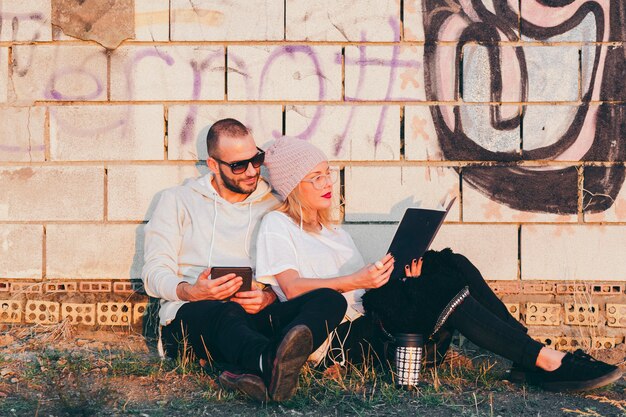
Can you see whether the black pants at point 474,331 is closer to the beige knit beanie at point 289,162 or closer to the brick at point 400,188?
the brick at point 400,188

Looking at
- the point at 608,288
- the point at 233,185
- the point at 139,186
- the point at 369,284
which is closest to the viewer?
the point at 369,284

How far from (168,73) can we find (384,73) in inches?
49.4

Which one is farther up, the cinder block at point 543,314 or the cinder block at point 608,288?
the cinder block at point 608,288

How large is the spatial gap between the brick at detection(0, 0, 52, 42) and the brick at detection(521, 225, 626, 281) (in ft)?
9.98

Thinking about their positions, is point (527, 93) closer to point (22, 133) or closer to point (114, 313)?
point (114, 313)

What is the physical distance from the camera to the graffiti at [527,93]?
401 centimetres

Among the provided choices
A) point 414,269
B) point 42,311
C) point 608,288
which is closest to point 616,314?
point 608,288

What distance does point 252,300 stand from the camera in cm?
330

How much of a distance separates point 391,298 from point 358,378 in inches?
16.7

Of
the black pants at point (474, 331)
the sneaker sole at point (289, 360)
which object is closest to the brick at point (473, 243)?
the black pants at point (474, 331)

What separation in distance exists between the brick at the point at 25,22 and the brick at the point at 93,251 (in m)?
1.12

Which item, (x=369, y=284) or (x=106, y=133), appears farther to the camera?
(x=106, y=133)

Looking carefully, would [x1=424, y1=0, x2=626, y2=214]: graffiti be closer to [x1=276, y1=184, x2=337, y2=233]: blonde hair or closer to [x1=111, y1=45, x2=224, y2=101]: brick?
[x1=276, y1=184, x2=337, y2=233]: blonde hair

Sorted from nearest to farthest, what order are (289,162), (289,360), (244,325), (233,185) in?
(289,360), (244,325), (289,162), (233,185)
